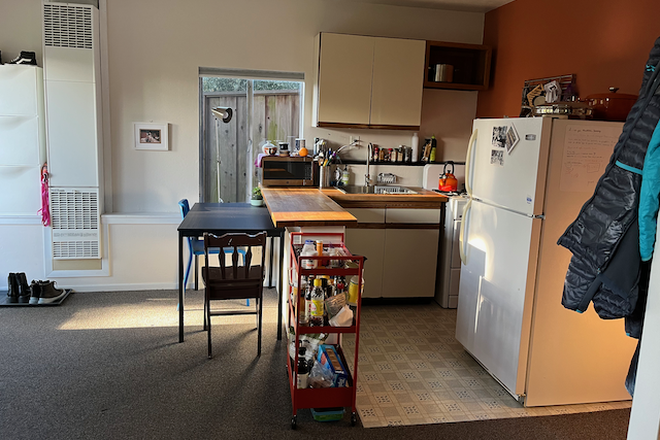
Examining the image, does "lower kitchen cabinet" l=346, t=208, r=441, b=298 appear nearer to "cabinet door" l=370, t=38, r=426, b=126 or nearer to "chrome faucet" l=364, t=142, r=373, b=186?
"chrome faucet" l=364, t=142, r=373, b=186

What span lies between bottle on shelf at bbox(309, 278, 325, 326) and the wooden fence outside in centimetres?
255

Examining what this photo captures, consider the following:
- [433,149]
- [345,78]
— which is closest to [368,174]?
[433,149]

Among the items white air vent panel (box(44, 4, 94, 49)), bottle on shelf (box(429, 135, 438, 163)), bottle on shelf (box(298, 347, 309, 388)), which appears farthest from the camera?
bottle on shelf (box(429, 135, 438, 163))

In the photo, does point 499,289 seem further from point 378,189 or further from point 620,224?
point 378,189

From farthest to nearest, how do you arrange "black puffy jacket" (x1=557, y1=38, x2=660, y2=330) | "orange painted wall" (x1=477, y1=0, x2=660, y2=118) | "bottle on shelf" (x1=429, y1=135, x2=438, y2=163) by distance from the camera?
"bottle on shelf" (x1=429, y1=135, x2=438, y2=163)
"orange painted wall" (x1=477, y1=0, x2=660, y2=118)
"black puffy jacket" (x1=557, y1=38, x2=660, y2=330)

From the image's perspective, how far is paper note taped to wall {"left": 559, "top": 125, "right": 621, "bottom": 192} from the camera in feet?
8.46

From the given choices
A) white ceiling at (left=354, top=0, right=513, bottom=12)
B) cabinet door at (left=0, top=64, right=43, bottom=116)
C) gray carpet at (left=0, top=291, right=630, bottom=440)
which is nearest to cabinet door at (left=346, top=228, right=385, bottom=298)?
gray carpet at (left=0, top=291, right=630, bottom=440)

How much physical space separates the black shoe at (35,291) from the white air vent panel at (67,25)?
190cm

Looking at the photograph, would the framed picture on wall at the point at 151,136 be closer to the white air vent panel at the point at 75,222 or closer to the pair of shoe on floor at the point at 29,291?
the white air vent panel at the point at 75,222

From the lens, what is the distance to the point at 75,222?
432 centimetres

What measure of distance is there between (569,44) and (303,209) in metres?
2.27

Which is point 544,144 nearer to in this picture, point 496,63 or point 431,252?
point 431,252

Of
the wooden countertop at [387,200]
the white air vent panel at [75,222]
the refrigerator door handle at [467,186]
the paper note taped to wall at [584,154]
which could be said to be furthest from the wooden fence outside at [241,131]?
the paper note taped to wall at [584,154]

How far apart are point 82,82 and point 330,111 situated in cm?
204
